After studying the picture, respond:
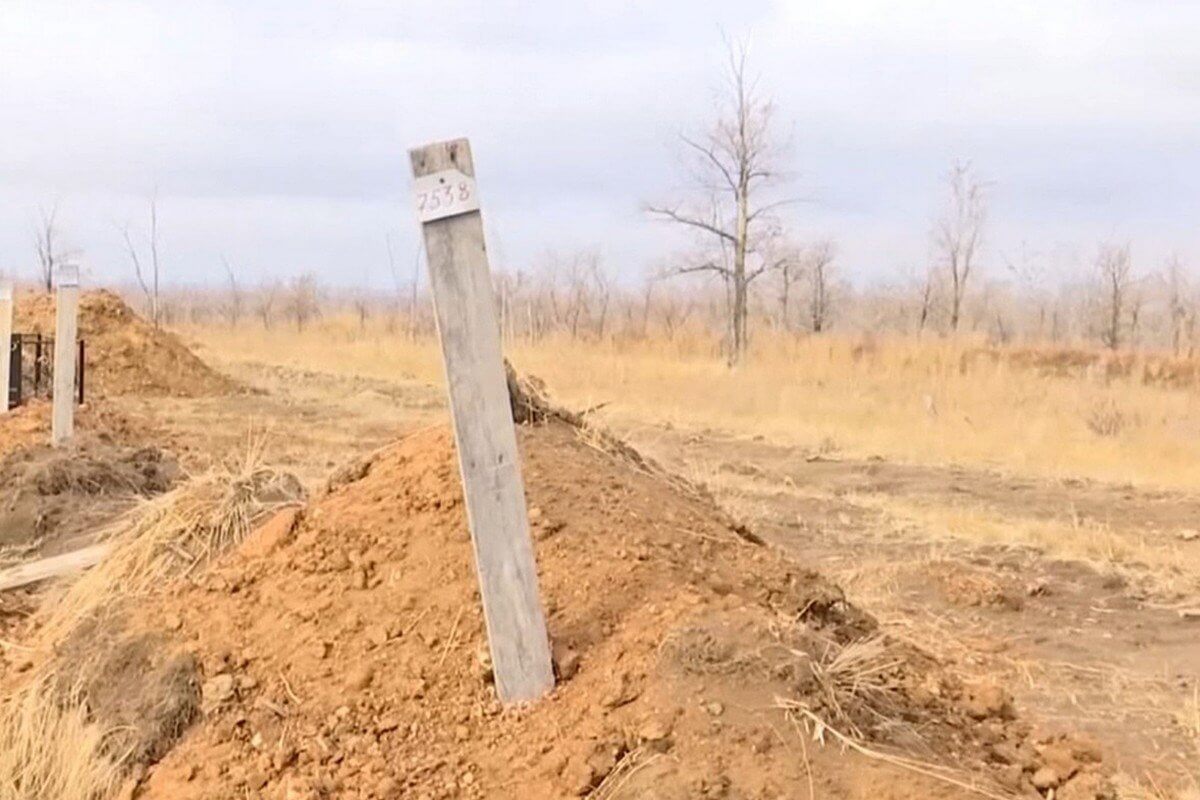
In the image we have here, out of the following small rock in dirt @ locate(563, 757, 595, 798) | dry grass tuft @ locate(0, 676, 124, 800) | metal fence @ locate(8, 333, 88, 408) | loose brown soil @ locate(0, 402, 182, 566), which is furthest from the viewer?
metal fence @ locate(8, 333, 88, 408)

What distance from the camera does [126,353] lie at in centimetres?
2317

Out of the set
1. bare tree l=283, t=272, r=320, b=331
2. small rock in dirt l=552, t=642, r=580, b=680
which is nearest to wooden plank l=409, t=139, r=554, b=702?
small rock in dirt l=552, t=642, r=580, b=680

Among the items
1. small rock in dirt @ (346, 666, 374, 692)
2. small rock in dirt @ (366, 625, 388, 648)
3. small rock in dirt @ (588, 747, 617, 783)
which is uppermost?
small rock in dirt @ (366, 625, 388, 648)

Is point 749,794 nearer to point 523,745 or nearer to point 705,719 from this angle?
point 705,719

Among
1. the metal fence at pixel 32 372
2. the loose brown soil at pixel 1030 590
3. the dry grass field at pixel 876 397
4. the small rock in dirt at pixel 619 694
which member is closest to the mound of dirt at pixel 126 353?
the metal fence at pixel 32 372

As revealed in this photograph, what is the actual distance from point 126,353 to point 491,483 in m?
20.9

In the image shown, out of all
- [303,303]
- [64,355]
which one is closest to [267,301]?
[303,303]

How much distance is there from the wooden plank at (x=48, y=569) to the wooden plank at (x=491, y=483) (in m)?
2.78

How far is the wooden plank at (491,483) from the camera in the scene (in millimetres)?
3566

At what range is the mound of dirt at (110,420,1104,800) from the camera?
130 inches

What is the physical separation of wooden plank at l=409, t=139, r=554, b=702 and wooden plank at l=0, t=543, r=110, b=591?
2.78 metres

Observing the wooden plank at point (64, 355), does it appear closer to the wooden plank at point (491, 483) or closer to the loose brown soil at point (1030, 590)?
the loose brown soil at point (1030, 590)

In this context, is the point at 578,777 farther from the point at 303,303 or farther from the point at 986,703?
the point at 303,303

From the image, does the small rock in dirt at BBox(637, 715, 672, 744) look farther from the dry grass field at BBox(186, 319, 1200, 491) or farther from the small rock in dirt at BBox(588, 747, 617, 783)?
the dry grass field at BBox(186, 319, 1200, 491)
